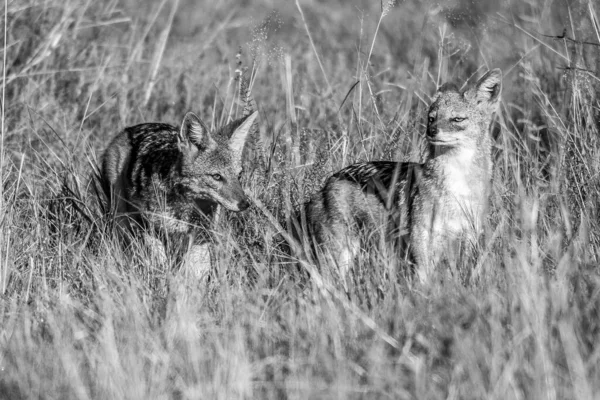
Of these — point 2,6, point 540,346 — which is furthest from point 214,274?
Result: point 2,6

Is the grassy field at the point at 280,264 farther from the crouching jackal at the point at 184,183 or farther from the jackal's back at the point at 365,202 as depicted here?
the jackal's back at the point at 365,202

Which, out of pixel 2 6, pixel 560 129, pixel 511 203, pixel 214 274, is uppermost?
pixel 2 6

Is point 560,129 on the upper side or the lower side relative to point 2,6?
lower

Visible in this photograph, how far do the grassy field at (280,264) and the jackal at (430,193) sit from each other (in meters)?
0.23

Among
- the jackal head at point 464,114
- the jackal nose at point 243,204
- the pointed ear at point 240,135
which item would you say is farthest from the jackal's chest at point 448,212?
the pointed ear at point 240,135

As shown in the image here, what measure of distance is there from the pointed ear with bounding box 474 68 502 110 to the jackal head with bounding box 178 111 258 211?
1.45 metres

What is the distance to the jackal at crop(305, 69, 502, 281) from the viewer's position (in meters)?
5.47

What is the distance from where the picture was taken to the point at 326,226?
580 centimetres

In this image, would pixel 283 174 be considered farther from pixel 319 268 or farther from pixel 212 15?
pixel 212 15

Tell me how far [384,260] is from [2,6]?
15.2 ft

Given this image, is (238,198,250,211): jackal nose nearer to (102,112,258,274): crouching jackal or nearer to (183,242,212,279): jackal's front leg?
(102,112,258,274): crouching jackal

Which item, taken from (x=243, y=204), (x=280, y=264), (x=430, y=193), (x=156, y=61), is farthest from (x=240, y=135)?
Result: (x=156, y=61)

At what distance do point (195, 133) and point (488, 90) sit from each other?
6.40 feet

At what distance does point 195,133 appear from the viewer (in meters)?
6.39
